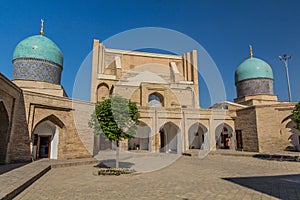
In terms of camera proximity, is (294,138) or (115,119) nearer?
(115,119)

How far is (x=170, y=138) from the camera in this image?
65.0ft

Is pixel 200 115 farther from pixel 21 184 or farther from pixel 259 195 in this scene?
pixel 21 184

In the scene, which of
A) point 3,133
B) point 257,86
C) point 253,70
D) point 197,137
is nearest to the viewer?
point 3,133

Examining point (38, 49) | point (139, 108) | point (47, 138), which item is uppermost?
point (38, 49)

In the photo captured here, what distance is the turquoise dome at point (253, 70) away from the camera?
21.8 m

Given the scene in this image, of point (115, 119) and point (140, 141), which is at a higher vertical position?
point (115, 119)

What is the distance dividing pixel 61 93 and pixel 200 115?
11.3m

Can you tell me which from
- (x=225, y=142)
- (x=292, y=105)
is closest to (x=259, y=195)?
(x=292, y=105)

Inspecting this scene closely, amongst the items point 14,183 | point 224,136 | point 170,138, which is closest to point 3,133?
point 14,183

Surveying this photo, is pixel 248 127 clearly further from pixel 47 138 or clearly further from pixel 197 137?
pixel 47 138

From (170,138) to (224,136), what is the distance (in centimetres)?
532

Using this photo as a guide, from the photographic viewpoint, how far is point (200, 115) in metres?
18.5

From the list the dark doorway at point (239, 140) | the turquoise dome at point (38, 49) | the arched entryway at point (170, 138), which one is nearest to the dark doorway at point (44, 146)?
the turquoise dome at point (38, 49)

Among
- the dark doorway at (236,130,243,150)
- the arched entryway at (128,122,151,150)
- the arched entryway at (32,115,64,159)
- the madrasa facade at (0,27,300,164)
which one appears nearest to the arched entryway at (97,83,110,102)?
the madrasa facade at (0,27,300,164)
